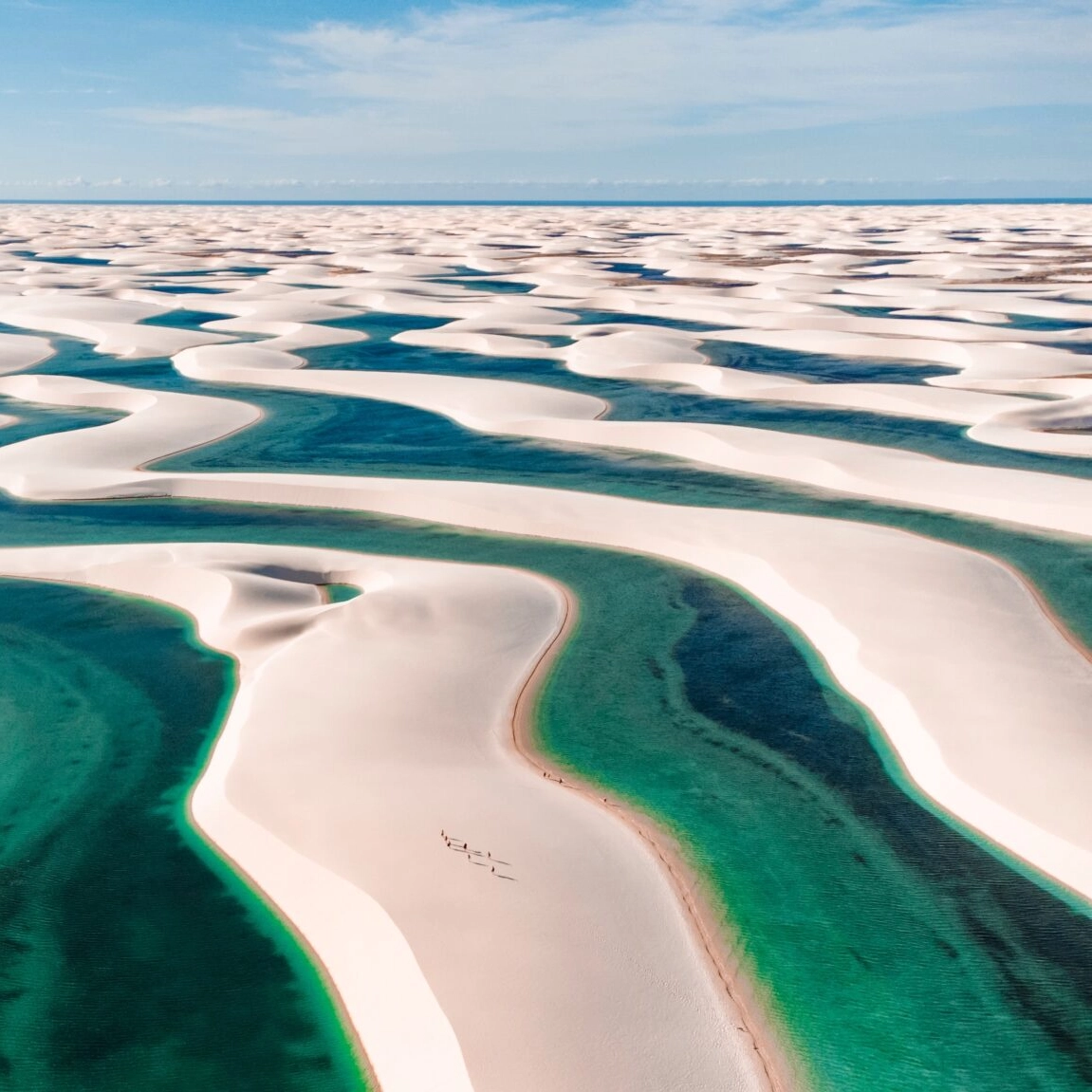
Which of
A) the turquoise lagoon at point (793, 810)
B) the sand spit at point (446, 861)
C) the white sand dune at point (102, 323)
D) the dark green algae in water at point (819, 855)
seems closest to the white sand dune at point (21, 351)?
the white sand dune at point (102, 323)

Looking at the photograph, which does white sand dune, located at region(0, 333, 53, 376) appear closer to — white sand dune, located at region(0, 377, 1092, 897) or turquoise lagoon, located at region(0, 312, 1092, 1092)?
white sand dune, located at region(0, 377, 1092, 897)

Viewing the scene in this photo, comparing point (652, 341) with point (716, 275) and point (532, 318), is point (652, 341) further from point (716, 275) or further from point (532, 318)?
point (716, 275)

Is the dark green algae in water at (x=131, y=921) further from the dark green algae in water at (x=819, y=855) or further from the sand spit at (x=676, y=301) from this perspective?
the sand spit at (x=676, y=301)

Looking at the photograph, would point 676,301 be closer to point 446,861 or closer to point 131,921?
point 446,861

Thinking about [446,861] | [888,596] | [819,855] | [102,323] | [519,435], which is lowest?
[102,323]

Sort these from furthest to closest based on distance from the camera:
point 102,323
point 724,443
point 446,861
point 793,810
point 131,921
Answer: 1. point 102,323
2. point 724,443
3. point 793,810
4. point 446,861
5. point 131,921

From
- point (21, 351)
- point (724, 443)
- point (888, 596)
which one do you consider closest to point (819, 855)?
point (888, 596)
